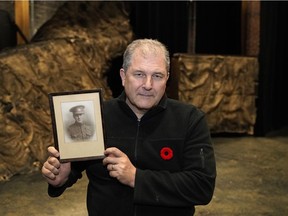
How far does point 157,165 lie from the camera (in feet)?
4.11

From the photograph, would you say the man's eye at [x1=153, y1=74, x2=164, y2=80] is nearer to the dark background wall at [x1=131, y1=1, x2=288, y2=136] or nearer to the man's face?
the man's face

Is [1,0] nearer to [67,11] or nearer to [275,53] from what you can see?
[67,11]

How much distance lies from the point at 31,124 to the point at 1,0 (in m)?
1.90

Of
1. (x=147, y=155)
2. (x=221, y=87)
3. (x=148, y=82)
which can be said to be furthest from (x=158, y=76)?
(x=221, y=87)

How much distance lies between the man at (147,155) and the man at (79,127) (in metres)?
0.07

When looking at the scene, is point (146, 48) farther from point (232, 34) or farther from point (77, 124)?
point (232, 34)

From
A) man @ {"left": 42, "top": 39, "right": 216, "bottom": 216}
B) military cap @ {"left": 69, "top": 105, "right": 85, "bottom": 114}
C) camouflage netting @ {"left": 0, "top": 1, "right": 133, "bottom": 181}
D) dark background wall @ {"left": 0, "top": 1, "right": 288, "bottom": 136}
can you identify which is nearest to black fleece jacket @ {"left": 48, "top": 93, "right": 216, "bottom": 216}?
man @ {"left": 42, "top": 39, "right": 216, "bottom": 216}

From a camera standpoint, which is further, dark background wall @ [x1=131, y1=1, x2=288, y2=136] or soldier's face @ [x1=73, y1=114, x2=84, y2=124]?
dark background wall @ [x1=131, y1=1, x2=288, y2=136]

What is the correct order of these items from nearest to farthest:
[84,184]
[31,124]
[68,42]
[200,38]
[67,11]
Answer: [84,184], [31,124], [68,42], [67,11], [200,38]

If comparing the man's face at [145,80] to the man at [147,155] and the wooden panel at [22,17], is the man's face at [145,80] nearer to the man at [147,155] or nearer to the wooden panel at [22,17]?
the man at [147,155]

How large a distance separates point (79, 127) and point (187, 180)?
0.34 metres

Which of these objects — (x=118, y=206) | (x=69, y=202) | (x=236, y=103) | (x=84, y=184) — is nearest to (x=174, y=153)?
(x=118, y=206)

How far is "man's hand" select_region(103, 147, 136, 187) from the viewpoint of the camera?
115cm

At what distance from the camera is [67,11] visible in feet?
14.8
